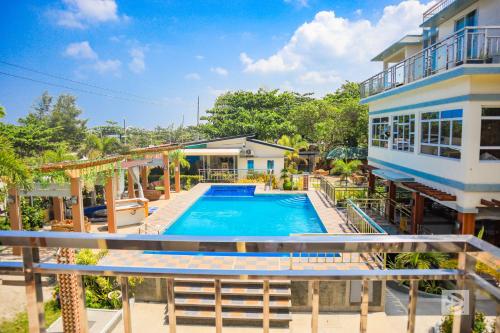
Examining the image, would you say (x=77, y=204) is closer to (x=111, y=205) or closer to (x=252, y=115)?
(x=111, y=205)

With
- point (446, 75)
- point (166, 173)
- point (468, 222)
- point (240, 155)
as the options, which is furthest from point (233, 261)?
point (240, 155)

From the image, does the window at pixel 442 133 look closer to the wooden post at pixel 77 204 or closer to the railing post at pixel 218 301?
the railing post at pixel 218 301

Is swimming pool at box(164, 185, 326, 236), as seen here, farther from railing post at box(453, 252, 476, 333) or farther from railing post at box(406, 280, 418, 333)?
railing post at box(453, 252, 476, 333)

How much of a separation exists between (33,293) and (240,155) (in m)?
24.6

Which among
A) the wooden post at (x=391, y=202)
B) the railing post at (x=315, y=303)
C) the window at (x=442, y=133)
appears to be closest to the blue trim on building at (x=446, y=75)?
the window at (x=442, y=133)

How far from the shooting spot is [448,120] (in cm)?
988

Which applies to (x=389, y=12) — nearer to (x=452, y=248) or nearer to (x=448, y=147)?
(x=448, y=147)

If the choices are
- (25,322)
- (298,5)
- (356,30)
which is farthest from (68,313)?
(298,5)

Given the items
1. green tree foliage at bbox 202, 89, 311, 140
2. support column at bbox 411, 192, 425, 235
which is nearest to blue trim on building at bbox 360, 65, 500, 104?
support column at bbox 411, 192, 425, 235

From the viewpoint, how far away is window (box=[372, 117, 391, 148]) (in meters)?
15.2

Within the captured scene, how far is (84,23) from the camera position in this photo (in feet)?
188

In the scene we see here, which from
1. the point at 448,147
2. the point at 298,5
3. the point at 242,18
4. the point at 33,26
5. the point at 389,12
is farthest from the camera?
the point at 33,26

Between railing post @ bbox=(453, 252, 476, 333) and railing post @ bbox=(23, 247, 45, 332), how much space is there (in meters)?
2.12

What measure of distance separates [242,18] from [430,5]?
67.0 ft
